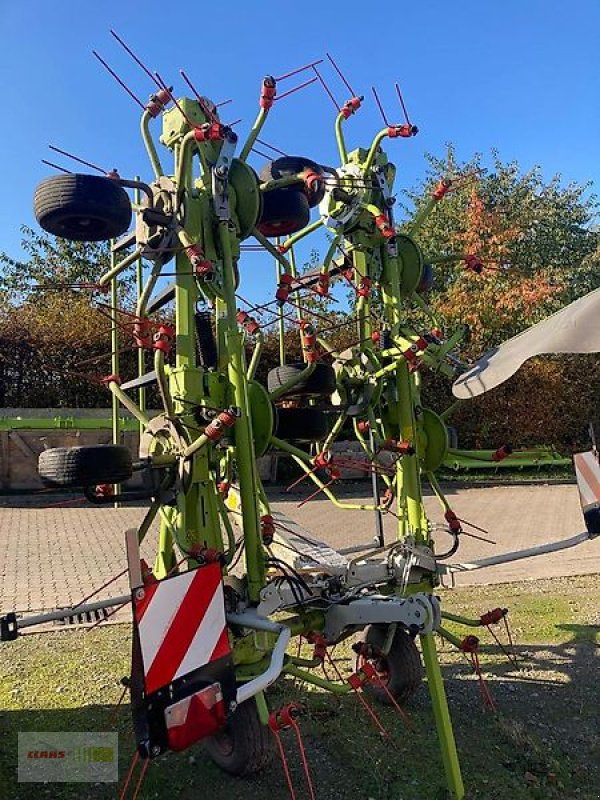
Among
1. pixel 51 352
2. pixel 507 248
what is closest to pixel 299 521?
pixel 51 352

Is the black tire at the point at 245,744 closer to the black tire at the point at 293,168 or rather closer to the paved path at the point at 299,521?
the black tire at the point at 293,168

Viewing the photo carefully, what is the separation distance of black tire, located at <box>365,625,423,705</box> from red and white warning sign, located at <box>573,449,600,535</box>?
129cm

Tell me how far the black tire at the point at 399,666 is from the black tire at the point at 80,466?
2.18 meters

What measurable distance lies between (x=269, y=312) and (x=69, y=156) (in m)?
1.27

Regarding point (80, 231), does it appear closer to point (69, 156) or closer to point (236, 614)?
point (69, 156)

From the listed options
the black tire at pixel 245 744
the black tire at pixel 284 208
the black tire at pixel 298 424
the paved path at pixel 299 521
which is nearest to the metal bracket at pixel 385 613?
the black tire at pixel 245 744

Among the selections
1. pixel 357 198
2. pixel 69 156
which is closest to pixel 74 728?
pixel 69 156

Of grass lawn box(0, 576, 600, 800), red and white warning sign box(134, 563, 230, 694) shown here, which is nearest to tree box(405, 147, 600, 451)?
grass lawn box(0, 576, 600, 800)

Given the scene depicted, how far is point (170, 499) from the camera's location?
334cm

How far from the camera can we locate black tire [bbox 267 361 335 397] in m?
3.93

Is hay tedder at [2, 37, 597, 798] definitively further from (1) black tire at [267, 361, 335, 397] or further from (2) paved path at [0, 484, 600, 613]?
(2) paved path at [0, 484, 600, 613]

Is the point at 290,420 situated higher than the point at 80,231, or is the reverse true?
the point at 80,231

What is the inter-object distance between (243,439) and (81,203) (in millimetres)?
1313

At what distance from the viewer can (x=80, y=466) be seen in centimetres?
295
